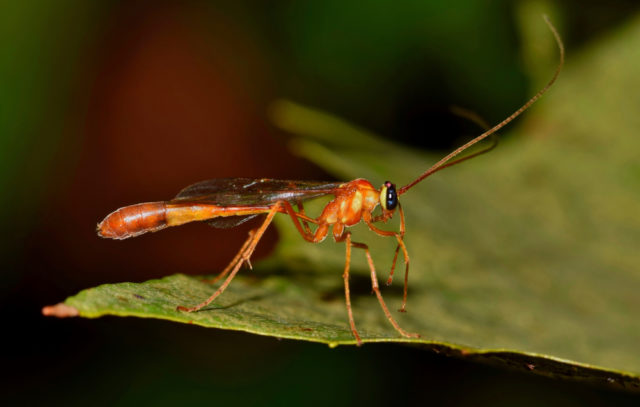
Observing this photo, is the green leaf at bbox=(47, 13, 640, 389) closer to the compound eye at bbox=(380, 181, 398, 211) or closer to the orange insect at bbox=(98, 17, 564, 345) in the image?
the orange insect at bbox=(98, 17, 564, 345)

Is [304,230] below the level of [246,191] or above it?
below

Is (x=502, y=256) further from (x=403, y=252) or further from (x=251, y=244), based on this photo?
(x=251, y=244)

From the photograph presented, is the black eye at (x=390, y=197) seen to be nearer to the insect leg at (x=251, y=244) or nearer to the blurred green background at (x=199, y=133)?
the insect leg at (x=251, y=244)

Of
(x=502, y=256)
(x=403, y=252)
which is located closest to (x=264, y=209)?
(x=403, y=252)

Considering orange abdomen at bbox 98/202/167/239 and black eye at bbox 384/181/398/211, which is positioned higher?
black eye at bbox 384/181/398/211

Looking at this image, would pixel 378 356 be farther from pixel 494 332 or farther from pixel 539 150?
pixel 539 150

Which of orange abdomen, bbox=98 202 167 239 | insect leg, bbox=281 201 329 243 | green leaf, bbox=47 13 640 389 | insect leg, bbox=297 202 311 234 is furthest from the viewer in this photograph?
insect leg, bbox=297 202 311 234

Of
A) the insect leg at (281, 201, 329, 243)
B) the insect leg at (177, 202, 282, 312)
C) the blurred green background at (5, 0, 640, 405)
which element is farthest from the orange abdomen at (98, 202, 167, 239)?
the blurred green background at (5, 0, 640, 405)
